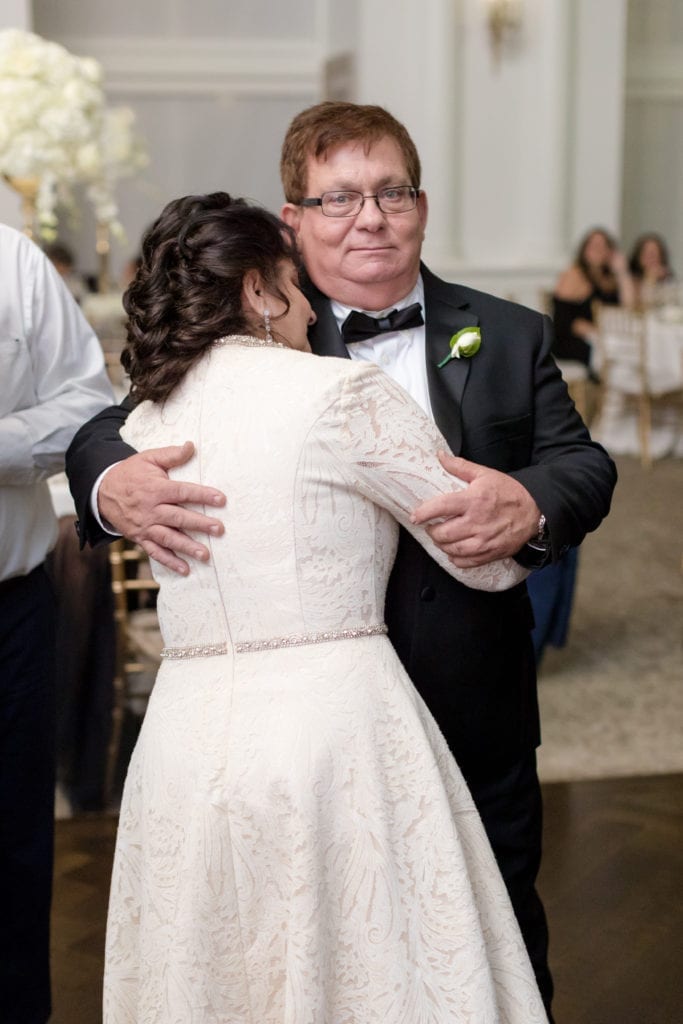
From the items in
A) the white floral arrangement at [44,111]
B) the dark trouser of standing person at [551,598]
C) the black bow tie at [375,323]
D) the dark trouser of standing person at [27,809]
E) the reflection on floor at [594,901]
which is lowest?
the reflection on floor at [594,901]

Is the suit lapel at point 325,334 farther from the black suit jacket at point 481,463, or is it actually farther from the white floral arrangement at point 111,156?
the white floral arrangement at point 111,156

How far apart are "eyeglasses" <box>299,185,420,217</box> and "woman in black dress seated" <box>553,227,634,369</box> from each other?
8.53 m

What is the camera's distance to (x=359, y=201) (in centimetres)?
209

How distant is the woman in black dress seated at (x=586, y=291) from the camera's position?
34.3 feet

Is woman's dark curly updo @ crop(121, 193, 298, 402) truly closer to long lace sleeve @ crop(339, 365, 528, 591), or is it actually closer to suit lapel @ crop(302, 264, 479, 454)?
long lace sleeve @ crop(339, 365, 528, 591)

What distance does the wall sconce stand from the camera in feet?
34.8

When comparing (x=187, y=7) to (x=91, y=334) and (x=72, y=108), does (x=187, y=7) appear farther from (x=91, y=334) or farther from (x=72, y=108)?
(x=91, y=334)

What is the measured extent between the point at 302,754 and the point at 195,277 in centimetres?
65

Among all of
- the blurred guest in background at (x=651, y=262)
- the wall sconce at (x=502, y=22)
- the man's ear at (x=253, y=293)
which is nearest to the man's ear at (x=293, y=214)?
the man's ear at (x=253, y=293)

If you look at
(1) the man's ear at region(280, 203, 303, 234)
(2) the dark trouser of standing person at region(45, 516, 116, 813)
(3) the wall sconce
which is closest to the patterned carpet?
(2) the dark trouser of standing person at region(45, 516, 116, 813)

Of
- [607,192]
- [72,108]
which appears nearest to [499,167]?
[607,192]

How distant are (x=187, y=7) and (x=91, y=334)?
36.0 feet

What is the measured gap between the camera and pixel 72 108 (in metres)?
4.43

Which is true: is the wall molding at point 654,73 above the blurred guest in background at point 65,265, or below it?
above
